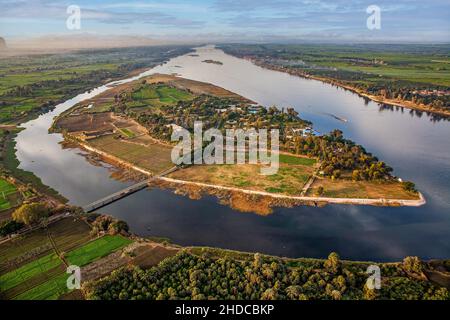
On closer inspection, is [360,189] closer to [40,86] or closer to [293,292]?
[293,292]

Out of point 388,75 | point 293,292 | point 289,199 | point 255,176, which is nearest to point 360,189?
point 289,199

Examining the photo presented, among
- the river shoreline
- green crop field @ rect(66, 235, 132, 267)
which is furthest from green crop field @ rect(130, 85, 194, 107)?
green crop field @ rect(66, 235, 132, 267)

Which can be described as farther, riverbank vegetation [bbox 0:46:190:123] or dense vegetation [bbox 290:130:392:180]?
riverbank vegetation [bbox 0:46:190:123]

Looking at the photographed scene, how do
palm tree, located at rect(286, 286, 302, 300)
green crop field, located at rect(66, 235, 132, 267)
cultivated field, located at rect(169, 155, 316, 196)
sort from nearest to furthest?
palm tree, located at rect(286, 286, 302, 300) < green crop field, located at rect(66, 235, 132, 267) < cultivated field, located at rect(169, 155, 316, 196)

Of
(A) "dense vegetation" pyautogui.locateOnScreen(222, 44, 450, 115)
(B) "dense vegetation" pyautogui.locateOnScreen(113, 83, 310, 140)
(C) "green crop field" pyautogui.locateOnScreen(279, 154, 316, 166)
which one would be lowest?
(C) "green crop field" pyautogui.locateOnScreen(279, 154, 316, 166)

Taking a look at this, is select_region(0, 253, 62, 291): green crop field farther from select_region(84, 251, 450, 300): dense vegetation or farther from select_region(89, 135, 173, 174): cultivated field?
select_region(89, 135, 173, 174): cultivated field

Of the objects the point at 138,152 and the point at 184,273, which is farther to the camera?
the point at 138,152

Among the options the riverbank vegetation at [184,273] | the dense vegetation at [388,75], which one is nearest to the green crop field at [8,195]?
the riverbank vegetation at [184,273]

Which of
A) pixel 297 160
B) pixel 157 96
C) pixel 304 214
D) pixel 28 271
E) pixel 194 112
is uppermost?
pixel 157 96
